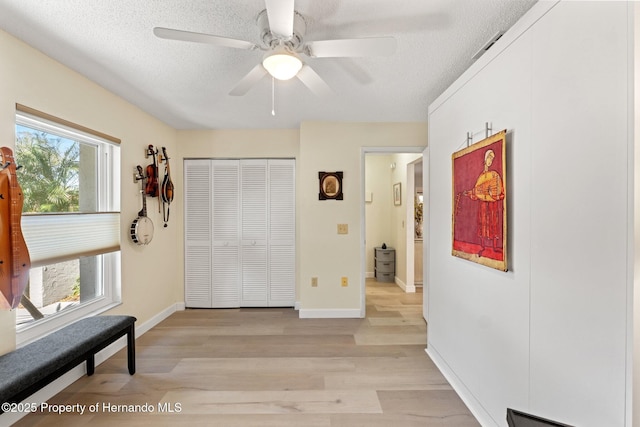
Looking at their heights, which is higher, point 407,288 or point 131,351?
point 131,351

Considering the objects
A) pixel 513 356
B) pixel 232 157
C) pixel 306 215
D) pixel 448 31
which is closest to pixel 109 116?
pixel 232 157

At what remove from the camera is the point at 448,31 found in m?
1.81

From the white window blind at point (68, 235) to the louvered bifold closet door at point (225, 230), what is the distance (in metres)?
1.33

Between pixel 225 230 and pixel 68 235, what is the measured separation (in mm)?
1891

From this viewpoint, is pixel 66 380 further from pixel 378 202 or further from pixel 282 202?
pixel 378 202

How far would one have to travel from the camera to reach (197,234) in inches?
160

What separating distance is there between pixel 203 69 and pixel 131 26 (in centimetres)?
58

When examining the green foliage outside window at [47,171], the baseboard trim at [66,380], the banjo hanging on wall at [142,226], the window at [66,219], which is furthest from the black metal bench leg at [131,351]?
the green foliage outside window at [47,171]

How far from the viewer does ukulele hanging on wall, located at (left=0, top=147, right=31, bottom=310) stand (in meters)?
1.71

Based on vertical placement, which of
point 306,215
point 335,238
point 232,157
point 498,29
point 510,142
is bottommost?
point 335,238

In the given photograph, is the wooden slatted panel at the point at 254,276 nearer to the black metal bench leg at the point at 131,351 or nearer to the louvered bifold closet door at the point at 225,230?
the louvered bifold closet door at the point at 225,230

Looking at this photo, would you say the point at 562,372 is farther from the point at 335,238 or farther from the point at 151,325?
the point at 151,325

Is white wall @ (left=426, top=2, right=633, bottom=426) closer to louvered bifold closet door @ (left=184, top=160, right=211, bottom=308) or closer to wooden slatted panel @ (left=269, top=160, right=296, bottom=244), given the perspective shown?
wooden slatted panel @ (left=269, top=160, right=296, bottom=244)

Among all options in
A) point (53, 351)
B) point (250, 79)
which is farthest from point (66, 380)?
point (250, 79)
